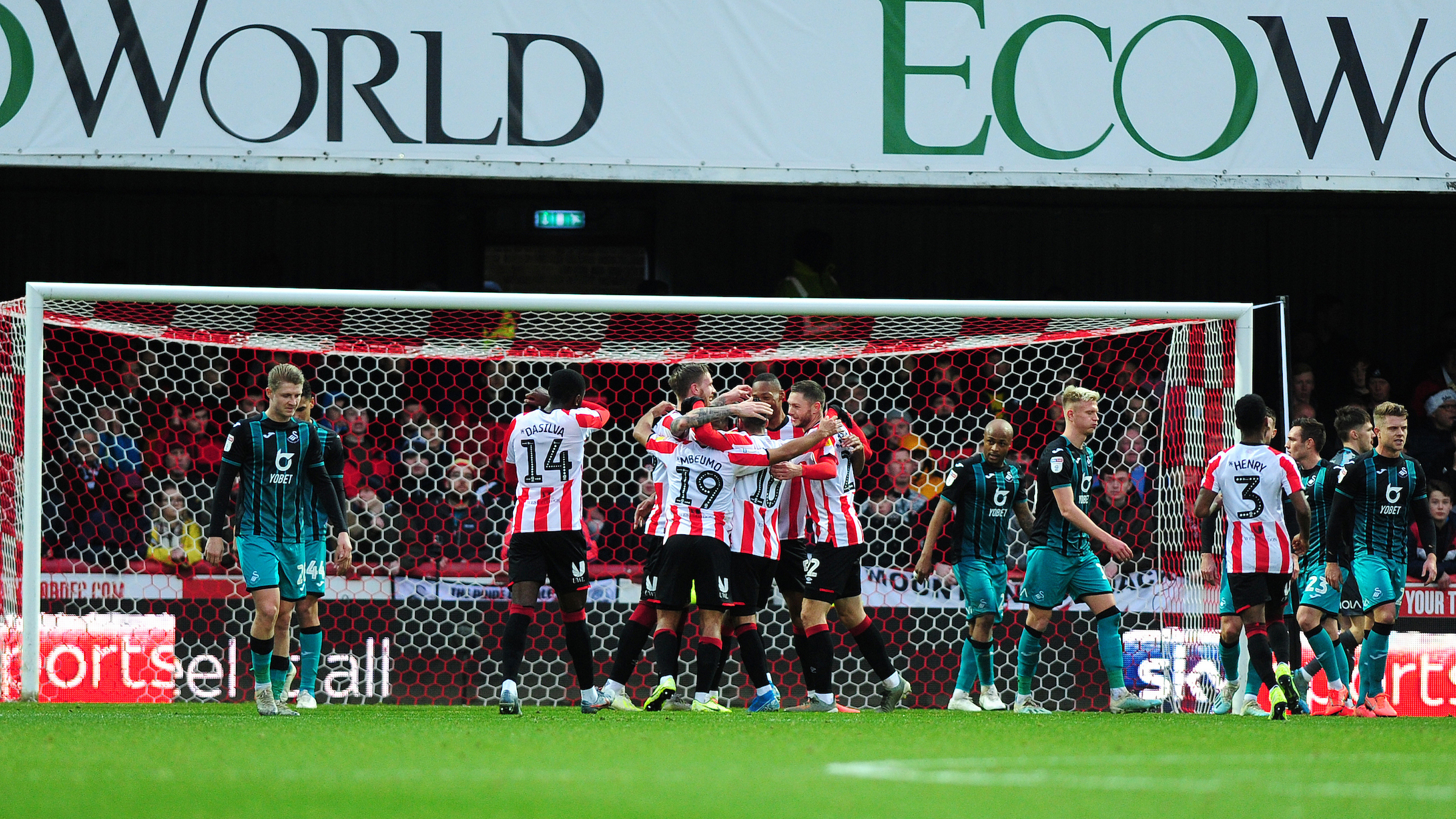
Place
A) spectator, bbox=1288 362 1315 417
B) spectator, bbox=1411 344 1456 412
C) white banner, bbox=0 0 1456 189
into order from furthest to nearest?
spectator, bbox=1411 344 1456 412 → spectator, bbox=1288 362 1315 417 → white banner, bbox=0 0 1456 189

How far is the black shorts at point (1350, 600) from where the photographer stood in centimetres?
975

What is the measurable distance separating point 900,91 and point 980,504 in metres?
3.21

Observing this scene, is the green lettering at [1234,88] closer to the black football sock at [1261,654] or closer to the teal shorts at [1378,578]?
the teal shorts at [1378,578]

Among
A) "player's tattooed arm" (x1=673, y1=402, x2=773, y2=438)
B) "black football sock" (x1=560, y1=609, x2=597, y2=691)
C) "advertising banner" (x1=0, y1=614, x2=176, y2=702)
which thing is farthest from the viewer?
"advertising banner" (x1=0, y1=614, x2=176, y2=702)

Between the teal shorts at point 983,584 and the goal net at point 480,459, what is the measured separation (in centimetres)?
103

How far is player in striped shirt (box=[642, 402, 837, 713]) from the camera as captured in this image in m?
8.38

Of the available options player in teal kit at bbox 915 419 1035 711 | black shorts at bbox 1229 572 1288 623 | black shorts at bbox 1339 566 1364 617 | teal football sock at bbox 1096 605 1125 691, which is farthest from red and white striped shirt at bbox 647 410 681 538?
black shorts at bbox 1339 566 1364 617

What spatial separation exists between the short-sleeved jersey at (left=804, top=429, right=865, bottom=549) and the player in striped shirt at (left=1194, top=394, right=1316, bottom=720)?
6.24 ft

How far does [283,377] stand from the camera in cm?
797

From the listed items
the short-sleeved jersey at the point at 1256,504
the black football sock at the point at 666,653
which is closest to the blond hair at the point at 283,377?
the black football sock at the point at 666,653

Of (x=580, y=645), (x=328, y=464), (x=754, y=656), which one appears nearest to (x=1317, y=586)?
(x=754, y=656)

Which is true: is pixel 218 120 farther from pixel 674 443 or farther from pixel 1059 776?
pixel 1059 776

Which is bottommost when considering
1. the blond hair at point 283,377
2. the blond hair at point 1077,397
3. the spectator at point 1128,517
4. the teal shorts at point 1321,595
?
the teal shorts at point 1321,595

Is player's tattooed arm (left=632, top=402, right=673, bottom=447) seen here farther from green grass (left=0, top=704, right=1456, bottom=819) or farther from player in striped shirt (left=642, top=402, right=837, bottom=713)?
green grass (left=0, top=704, right=1456, bottom=819)
